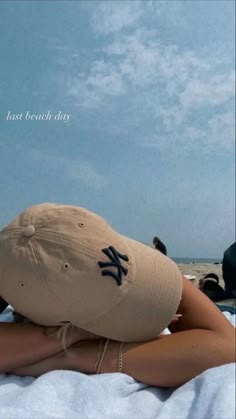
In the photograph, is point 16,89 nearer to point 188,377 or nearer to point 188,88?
point 188,377

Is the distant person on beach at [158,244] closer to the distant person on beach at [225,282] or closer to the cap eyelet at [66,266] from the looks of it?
the distant person on beach at [225,282]

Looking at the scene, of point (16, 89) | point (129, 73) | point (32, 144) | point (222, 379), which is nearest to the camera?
point (222, 379)

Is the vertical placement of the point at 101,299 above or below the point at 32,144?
below

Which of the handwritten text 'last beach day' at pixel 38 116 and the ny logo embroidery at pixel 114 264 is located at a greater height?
the handwritten text 'last beach day' at pixel 38 116

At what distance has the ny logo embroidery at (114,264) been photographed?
57 cm

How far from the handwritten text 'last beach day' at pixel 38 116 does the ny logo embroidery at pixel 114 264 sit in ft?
1.75

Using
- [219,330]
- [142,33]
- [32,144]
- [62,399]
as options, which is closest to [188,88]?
[142,33]

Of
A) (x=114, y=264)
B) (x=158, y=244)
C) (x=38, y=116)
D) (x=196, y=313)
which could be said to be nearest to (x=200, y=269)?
(x=158, y=244)

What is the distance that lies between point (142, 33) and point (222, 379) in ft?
4.93

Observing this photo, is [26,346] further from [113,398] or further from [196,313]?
[196,313]

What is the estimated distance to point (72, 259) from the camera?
57cm

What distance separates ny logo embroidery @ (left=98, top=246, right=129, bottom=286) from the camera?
22.5 inches

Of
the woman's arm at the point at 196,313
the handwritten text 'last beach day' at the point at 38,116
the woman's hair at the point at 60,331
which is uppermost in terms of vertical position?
the handwritten text 'last beach day' at the point at 38,116

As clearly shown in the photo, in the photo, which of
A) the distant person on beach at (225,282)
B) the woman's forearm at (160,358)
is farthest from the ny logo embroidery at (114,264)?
the distant person on beach at (225,282)
